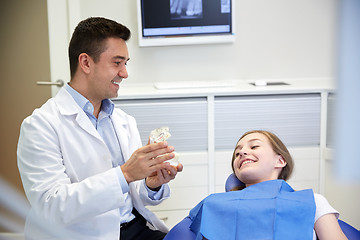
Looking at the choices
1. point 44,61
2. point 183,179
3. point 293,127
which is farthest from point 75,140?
point 293,127

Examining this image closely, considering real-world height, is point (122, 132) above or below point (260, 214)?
above

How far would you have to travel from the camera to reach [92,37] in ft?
4.42

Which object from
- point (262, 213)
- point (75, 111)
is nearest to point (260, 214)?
point (262, 213)

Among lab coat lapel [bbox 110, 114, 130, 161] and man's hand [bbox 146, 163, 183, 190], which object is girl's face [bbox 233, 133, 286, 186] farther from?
lab coat lapel [bbox 110, 114, 130, 161]

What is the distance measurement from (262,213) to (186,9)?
1.69m

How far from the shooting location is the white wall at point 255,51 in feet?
8.71

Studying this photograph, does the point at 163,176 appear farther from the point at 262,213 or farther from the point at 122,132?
the point at 262,213

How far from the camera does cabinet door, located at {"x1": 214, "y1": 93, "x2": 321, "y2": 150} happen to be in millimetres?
2268

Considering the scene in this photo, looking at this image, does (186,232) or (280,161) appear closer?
(186,232)

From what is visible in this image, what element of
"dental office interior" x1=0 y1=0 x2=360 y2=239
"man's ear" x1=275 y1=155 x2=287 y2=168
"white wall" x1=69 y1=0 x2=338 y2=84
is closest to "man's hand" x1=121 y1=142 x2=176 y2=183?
"dental office interior" x1=0 y1=0 x2=360 y2=239

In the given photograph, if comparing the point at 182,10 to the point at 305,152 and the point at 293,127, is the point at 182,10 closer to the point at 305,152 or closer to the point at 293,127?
the point at 293,127

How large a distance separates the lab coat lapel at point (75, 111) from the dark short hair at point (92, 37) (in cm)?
12

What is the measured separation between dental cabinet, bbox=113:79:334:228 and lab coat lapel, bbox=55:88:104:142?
89cm


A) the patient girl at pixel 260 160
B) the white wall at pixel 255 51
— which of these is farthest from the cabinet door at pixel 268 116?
the patient girl at pixel 260 160
